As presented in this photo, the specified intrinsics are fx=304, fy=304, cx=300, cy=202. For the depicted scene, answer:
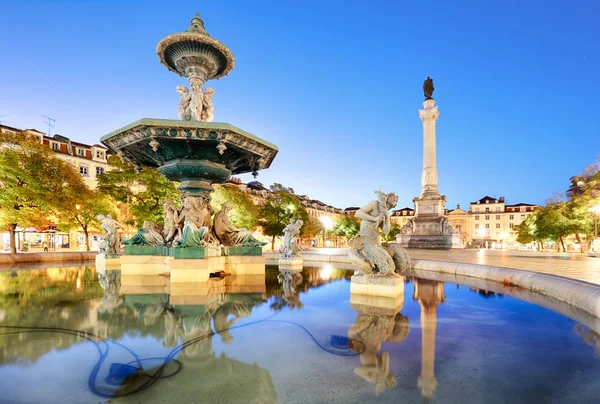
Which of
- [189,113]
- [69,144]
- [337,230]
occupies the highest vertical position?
[69,144]

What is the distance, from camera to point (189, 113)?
12.4 metres

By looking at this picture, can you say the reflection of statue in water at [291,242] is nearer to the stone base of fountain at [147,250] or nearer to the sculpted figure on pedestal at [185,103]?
the stone base of fountain at [147,250]

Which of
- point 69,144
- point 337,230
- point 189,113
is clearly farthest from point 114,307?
point 337,230

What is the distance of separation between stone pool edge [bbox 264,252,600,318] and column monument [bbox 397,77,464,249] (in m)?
18.0

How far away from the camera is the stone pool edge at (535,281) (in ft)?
19.4

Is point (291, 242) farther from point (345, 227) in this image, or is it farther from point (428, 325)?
point (345, 227)

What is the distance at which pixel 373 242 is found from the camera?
7723 millimetres

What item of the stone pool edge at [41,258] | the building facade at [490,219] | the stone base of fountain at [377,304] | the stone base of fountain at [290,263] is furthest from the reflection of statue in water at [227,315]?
the building facade at [490,219]

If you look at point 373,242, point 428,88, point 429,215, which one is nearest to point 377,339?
point 373,242

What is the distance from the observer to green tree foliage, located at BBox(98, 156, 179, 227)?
85.8 feet

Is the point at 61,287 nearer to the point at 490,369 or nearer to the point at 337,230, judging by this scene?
the point at 490,369

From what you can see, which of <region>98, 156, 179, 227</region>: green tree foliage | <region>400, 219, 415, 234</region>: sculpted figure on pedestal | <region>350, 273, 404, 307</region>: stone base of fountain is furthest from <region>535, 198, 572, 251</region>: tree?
<region>98, 156, 179, 227</region>: green tree foliage

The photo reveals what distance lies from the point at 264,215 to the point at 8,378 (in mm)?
50197

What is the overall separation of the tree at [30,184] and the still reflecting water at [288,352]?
55.3 ft
